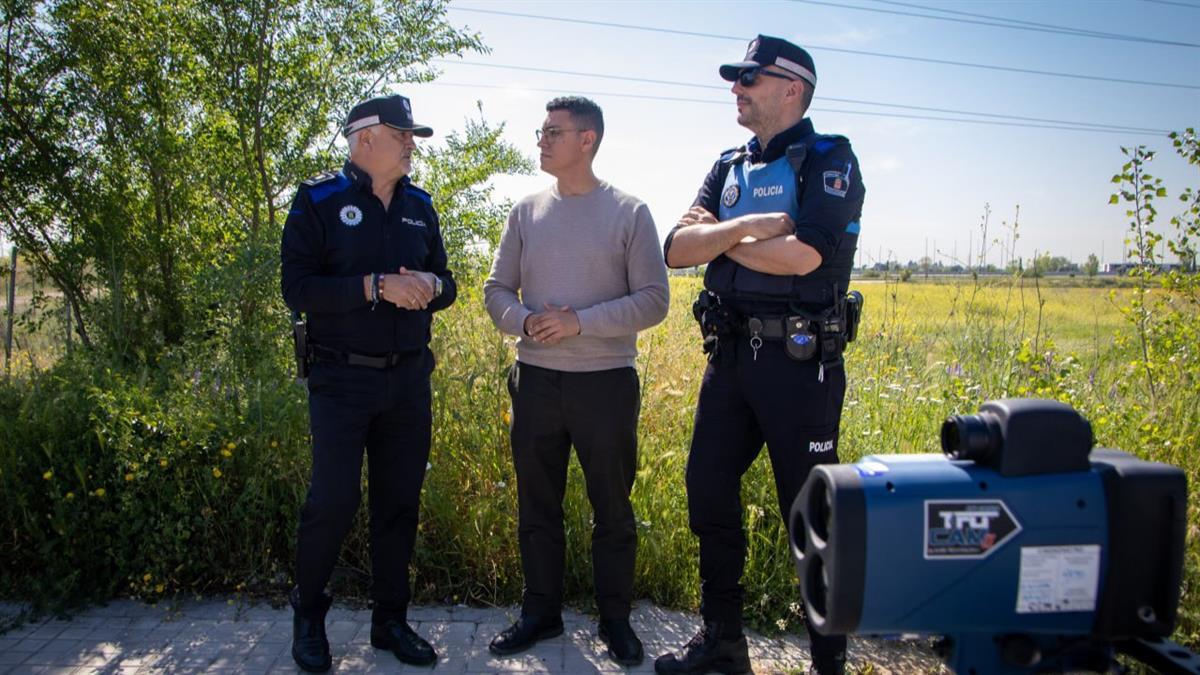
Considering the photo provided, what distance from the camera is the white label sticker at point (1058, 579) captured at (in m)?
1.63

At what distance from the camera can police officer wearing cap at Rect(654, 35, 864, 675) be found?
308 centimetres

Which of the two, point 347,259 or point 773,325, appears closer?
point 773,325

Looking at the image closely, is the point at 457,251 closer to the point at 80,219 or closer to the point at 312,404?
the point at 80,219

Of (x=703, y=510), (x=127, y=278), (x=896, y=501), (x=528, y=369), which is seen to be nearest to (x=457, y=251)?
(x=127, y=278)

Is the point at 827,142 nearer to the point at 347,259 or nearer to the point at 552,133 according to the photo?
the point at 552,133

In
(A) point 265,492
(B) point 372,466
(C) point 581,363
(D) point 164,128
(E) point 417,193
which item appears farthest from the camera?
(D) point 164,128

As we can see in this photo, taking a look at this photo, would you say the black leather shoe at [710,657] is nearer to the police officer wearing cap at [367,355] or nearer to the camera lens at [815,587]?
the police officer wearing cap at [367,355]

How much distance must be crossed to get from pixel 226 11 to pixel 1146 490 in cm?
566

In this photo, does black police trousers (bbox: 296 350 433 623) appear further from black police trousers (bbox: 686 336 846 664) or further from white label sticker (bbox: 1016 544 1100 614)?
white label sticker (bbox: 1016 544 1100 614)

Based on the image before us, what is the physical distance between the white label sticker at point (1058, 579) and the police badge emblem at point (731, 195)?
2012 mm

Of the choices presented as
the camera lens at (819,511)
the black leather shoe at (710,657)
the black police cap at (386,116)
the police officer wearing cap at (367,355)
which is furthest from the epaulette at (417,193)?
the camera lens at (819,511)

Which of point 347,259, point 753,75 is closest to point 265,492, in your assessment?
point 347,259

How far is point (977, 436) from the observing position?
173 cm

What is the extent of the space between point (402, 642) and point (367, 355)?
1193 millimetres
